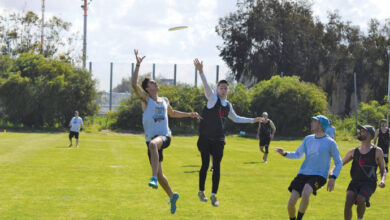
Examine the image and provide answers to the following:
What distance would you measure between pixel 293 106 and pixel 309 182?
128 ft

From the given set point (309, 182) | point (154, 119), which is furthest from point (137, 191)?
point (309, 182)

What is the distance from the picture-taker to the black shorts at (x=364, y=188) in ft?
29.5

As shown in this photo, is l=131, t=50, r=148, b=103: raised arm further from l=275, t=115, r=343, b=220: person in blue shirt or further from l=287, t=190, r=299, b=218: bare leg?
l=287, t=190, r=299, b=218: bare leg

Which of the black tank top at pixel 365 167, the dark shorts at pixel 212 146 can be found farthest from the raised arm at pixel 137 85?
the black tank top at pixel 365 167

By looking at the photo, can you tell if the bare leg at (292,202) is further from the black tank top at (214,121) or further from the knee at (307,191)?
the black tank top at (214,121)

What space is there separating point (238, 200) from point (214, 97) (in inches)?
203

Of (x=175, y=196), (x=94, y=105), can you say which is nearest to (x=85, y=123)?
(x=94, y=105)

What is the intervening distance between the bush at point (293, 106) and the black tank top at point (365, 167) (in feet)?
122

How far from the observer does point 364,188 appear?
9.05m

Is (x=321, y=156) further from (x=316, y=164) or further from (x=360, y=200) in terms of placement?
(x=360, y=200)

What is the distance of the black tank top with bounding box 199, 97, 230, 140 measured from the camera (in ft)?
28.3

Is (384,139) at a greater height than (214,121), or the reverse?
(214,121)

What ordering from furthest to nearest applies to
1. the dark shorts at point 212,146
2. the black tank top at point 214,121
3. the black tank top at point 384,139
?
the black tank top at point 384,139, the dark shorts at point 212,146, the black tank top at point 214,121

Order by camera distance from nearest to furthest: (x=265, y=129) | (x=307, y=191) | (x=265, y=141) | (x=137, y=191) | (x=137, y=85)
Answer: (x=307, y=191) → (x=137, y=85) → (x=137, y=191) → (x=265, y=141) → (x=265, y=129)
